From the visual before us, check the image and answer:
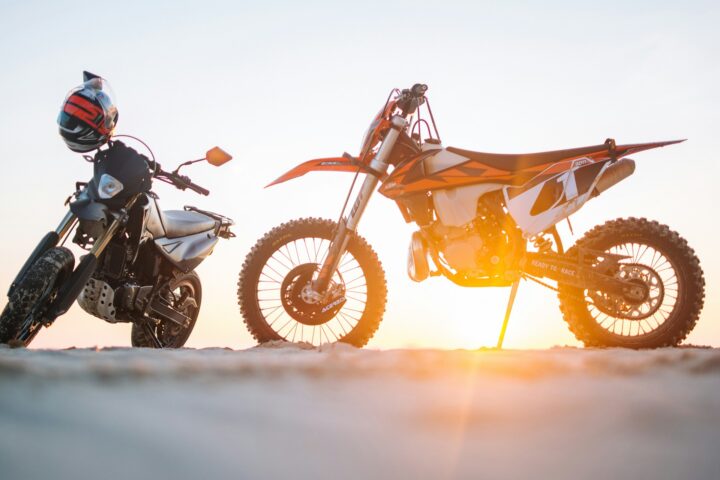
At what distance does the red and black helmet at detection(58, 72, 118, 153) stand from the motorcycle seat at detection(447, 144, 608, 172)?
241 centimetres

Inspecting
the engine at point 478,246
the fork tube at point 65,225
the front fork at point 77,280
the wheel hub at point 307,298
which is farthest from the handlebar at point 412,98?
the fork tube at point 65,225

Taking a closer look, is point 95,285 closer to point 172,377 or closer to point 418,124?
point 418,124

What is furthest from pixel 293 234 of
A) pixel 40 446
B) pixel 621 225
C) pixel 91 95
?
pixel 40 446

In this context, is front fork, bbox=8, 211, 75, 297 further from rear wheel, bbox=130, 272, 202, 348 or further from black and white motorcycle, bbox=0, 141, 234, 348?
rear wheel, bbox=130, 272, 202, 348

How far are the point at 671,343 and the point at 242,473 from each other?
3680 millimetres

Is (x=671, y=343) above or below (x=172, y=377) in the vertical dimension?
above

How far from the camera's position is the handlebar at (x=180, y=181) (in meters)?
4.61

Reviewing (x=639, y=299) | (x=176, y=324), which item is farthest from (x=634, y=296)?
(x=176, y=324)

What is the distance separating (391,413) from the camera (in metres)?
0.91

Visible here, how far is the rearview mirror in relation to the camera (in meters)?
3.92

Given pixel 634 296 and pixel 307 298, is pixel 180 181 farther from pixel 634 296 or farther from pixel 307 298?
pixel 634 296

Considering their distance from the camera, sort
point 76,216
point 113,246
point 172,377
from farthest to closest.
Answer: point 113,246
point 76,216
point 172,377

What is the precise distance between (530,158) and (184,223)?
2571 millimetres

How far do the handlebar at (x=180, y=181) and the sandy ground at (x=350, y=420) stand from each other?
3.71 metres
